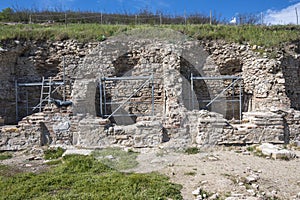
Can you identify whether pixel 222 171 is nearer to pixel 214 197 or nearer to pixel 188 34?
pixel 214 197

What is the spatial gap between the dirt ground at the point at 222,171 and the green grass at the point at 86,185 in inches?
17.2

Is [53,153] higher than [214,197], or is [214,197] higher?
[53,153]

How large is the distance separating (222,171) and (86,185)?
277 centimetres

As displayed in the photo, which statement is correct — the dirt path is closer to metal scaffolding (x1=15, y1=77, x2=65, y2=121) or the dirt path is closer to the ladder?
the ladder

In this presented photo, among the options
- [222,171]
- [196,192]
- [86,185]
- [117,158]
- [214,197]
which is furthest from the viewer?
[117,158]

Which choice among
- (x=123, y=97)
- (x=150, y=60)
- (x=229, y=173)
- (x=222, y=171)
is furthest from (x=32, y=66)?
(x=229, y=173)

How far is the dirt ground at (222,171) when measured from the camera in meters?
4.38

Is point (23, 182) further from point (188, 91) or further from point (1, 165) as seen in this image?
point (188, 91)

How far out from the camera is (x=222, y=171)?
536 centimetres

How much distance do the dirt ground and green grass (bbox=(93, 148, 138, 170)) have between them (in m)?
0.21

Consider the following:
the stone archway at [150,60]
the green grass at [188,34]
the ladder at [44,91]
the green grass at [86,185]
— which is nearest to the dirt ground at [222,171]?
the green grass at [86,185]

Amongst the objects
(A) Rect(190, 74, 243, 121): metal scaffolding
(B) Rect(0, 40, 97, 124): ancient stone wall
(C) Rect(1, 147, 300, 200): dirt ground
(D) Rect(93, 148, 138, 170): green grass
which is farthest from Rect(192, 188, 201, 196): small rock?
(B) Rect(0, 40, 97, 124): ancient stone wall

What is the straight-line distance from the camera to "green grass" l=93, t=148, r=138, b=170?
19.6ft

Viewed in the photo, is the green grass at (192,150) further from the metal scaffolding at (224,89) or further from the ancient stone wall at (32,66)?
the ancient stone wall at (32,66)
